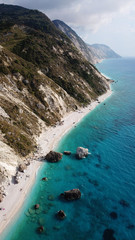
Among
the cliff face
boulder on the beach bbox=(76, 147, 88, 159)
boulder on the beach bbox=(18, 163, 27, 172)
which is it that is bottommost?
boulder on the beach bbox=(76, 147, 88, 159)

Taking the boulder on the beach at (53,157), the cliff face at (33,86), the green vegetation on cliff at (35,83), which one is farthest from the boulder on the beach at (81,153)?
the green vegetation on cliff at (35,83)

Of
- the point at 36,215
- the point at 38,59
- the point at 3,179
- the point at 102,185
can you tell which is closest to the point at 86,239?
the point at 36,215

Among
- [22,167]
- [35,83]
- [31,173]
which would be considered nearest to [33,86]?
[35,83]

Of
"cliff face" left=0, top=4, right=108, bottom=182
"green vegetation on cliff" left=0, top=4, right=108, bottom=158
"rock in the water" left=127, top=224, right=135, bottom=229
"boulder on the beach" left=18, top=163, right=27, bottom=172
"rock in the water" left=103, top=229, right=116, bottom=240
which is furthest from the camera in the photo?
"green vegetation on cliff" left=0, top=4, right=108, bottom=158

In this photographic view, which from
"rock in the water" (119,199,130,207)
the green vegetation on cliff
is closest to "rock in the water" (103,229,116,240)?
"rock in the water" (119,199,130,207)

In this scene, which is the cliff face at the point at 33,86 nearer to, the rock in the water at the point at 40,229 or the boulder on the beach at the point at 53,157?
the boulder on the beach at the point at 53,157

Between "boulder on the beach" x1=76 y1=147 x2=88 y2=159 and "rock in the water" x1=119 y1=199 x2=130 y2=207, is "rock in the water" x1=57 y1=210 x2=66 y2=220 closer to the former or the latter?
"rock in the water" x1=119 y1=199 x2=130 y2=207
